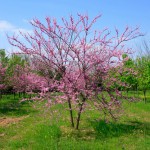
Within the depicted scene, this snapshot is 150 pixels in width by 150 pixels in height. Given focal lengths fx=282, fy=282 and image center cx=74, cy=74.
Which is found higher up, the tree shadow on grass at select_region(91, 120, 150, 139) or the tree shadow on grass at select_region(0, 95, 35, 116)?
the tree shadow on grass at select_region(0, 95, 35, 116)

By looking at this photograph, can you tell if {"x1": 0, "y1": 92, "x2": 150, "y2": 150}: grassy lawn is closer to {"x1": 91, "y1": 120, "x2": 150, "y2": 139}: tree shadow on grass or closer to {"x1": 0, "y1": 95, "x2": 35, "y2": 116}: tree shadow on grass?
{"x1": 91, "y1": 120, "x2": 150, "y2": 139}: tree shadow on grass

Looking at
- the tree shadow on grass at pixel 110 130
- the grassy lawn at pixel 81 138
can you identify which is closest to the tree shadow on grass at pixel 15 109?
the grassy lawn at pixel 81 138

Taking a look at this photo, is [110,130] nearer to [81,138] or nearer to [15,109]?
[81,138]

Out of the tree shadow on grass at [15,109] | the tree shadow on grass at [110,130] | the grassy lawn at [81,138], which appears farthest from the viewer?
the tree shadow on grass at [15,109]

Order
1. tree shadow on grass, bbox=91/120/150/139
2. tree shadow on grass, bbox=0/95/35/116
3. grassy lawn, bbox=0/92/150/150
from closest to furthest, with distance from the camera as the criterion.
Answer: grassy lawn, bbox=0/92/150/150, tree shadow on grass, bbox=91/120/150/139, tree shadow on grass, bbox=0/95/35/116

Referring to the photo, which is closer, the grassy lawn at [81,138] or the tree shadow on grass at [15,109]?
the grassy lawn at [81,138]

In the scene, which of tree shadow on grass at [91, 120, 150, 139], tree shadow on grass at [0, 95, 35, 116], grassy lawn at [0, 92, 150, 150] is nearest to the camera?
grassy lawn at [0, 92, 150, 150]

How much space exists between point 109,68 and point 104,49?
775 mm

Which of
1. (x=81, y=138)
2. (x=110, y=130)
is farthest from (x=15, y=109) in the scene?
(x=81, y=138)

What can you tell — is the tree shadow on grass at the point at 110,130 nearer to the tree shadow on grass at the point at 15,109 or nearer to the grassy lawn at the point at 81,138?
the grassy lawn at the point at 81,138

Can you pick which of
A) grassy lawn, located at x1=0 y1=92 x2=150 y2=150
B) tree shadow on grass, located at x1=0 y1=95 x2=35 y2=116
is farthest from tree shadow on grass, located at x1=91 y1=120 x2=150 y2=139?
tree shadow on grass, located at x1=0 y1=95 x2=35 y2=116

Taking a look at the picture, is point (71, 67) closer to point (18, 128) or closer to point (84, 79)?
point (84, 79)

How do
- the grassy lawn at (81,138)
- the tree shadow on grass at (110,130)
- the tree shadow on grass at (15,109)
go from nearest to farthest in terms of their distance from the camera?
the grassy lawn at (81,138) → the tree shadow on grass at (110,130) → the tree shadow on grass at (15,109)

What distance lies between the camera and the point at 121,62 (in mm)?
11242
